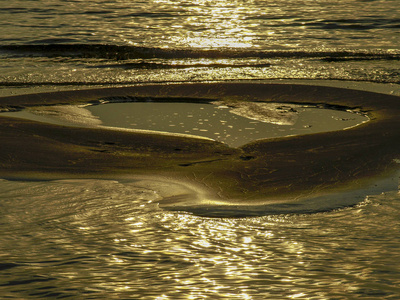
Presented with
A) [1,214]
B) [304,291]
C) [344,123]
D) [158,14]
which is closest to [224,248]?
[304,291]

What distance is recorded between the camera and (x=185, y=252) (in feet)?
11.0

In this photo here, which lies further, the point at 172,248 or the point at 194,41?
the point at 194,41

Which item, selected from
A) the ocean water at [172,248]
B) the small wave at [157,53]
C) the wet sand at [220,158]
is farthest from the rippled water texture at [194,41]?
the wet sand at [220,158]

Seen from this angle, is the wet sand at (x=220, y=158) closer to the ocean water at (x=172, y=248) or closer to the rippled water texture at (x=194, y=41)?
the ocean water at (x=172, y=248)

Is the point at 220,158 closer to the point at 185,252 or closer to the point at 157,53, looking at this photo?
the point at 185,252

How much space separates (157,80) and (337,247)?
21.3ft

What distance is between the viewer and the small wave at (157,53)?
12.1 m

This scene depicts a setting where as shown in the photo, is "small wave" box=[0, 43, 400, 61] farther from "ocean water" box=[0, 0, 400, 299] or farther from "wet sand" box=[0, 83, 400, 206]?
"wet sand" box=[0, 83, 400, 206]

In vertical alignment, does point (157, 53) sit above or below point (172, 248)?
above

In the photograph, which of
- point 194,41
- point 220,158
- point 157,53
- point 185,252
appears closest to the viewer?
point 185,252

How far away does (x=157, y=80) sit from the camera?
9523 mm

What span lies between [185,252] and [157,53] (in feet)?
32.4

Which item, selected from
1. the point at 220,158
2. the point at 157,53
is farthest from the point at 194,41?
the point at 220,158

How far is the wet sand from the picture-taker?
188 inches
